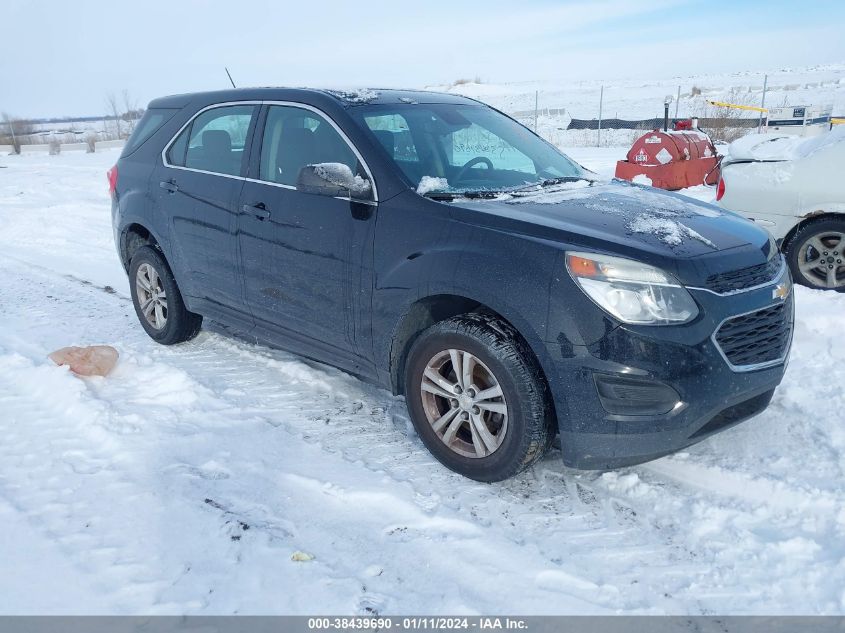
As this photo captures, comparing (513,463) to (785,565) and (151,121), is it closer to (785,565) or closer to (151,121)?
(785,565)

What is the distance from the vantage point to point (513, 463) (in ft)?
10.3

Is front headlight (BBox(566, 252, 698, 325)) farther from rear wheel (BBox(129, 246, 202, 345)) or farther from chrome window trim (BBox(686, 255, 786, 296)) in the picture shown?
rear wheel (BBox(129, 246, 202, 345))

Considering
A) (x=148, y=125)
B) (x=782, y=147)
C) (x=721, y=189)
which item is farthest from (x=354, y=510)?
(x=782, y=147)

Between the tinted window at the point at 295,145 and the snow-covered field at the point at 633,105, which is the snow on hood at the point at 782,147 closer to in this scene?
the tinted window at the point at 295,145

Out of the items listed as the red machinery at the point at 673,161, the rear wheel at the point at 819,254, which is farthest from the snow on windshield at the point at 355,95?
the red machinery at the point at 673,161

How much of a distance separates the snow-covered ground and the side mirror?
1.33m

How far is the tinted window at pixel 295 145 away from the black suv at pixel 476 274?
1 centimetres

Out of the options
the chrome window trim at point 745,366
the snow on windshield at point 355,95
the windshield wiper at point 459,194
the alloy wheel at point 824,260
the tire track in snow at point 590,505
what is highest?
the snow on windshield at point 355,95

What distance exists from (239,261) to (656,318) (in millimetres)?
2576

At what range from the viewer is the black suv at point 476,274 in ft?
9.41

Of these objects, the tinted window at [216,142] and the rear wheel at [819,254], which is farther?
the rear wheel at [819,254]

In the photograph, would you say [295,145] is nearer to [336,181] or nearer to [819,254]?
[336,181]

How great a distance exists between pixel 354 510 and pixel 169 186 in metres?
2.89

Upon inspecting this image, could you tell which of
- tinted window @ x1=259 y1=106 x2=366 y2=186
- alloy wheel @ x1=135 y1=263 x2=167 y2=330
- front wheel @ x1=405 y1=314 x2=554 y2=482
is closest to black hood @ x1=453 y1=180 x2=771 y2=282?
front wheel @ x1=405 y1=314 x2=554 y2=482
